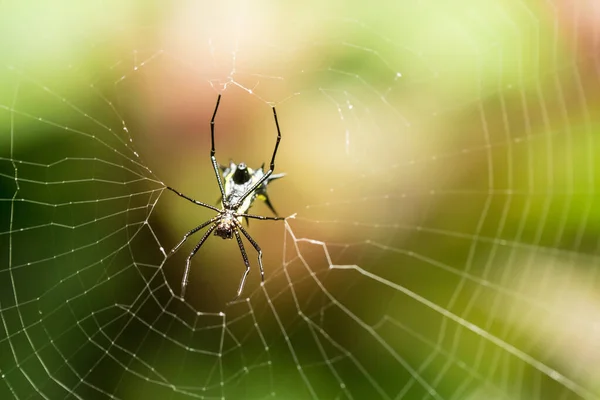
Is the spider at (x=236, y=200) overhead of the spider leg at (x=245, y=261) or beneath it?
overhead

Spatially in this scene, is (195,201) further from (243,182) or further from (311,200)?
(311,200)

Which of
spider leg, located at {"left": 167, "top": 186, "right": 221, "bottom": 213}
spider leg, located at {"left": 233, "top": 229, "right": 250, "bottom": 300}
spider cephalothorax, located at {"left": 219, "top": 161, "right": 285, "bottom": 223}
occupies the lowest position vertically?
spider leg, located at {"left": 233, "top": 229, "right": 250, "bottom": 300}

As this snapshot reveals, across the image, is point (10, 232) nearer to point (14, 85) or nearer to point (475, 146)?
point (14, 85)

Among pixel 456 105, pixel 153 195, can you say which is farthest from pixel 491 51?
pixel 153 195

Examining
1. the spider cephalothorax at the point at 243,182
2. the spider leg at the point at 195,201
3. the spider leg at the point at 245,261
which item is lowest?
the spider leg at the point at 245,261

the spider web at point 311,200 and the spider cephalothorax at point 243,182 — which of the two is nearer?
the spider web at point 311,200

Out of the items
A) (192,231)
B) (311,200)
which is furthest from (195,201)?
(311,200)
